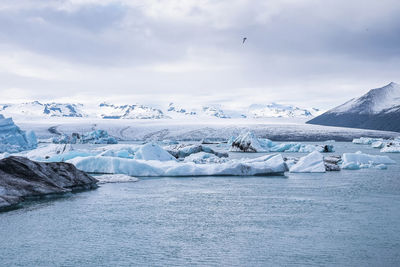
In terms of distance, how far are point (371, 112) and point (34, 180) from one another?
11307 cm

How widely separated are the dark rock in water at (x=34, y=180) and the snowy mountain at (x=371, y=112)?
98.1 meters

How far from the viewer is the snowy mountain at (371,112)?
344 ft

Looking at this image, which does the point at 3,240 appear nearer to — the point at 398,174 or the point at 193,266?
the point at 193,266

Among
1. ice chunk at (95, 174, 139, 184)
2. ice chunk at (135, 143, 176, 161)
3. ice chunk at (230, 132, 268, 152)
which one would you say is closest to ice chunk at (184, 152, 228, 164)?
ice chunk at (135, 143, 176, 161)

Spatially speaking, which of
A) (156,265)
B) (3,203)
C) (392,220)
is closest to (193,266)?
(156,265)

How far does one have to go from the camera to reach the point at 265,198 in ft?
36.1

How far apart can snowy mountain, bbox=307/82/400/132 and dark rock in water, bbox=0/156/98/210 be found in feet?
322

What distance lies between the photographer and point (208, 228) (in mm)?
7707

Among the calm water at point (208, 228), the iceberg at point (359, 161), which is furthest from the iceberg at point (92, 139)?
the calm water at point (208, 228)

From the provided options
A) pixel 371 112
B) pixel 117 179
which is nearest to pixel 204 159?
pixel 117 179

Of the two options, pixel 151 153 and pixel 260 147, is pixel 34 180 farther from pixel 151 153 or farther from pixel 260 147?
pixel 260 147

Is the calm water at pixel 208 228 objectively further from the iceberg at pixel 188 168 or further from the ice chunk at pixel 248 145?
the ice chunk at pixel 248 145

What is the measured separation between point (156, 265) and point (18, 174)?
6944mm

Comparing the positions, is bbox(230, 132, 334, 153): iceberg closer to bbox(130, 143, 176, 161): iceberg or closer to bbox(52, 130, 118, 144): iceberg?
bbox(130, 143, 176, 161): iceberg
